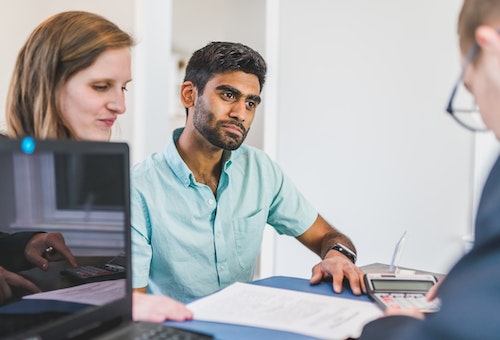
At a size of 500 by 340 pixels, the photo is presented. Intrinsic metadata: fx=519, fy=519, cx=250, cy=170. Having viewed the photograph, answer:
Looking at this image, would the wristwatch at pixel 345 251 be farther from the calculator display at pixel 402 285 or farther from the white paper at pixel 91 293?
the white paper at pixel 91 293

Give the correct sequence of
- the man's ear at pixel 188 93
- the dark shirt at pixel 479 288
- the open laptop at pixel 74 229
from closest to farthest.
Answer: the dark shirt at pixel 479 288, the open laptop at pixel 74 229, the man's ear at pixel 188 93

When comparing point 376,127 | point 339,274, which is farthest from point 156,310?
point 376,127

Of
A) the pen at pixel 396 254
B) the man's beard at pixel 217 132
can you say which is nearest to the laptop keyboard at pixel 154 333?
the pen at pixel 396 254

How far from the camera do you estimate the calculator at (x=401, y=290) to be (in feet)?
3.25

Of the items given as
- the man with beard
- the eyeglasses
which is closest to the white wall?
the man with beard

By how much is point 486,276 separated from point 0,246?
0.64 metres

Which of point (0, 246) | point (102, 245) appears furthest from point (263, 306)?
point (0, 246)

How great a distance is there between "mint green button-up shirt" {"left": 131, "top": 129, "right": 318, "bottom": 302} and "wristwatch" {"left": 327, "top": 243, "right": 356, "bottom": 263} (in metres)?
0.24

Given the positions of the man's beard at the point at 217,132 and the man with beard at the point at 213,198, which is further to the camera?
the man's beard at the point at 217,132

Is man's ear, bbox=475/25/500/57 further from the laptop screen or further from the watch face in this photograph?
the watch face

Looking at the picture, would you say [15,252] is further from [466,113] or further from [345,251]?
[345,251]

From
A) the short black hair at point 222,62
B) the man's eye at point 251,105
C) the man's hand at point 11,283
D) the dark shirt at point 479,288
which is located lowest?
the man's hand at point 11,283

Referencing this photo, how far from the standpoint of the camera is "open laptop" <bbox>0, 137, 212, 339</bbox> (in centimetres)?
67

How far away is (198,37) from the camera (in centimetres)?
505
